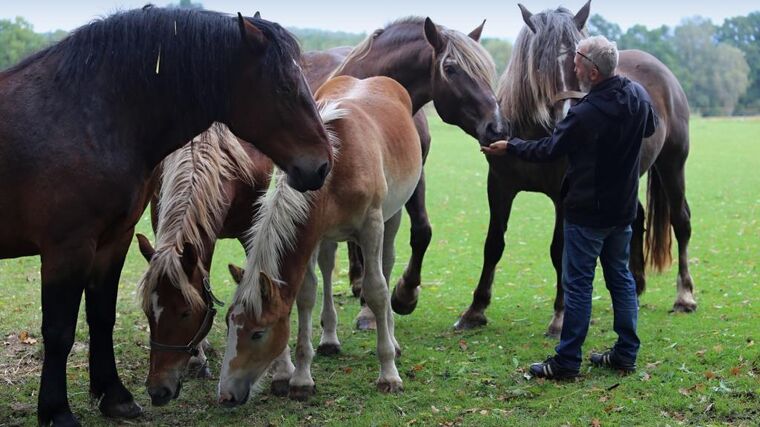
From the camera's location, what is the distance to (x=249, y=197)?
4.94 meters

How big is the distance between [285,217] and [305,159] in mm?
478

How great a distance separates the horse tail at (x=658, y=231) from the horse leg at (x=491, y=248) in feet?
5.87

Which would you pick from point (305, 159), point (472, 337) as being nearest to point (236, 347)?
point (305, 159)

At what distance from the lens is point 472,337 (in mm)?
6309

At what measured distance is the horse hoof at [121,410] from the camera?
452 centimetres

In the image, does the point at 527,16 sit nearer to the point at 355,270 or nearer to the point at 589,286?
the point at 589,286

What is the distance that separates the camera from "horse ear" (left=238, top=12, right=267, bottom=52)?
A: 3725 mm

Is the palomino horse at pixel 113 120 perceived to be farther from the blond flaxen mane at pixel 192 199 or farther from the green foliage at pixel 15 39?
the green foliage at pixel 15 39

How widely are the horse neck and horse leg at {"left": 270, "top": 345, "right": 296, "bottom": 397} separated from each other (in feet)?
8.28

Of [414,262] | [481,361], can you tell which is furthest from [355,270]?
[481,361]

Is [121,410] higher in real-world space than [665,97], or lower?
lower

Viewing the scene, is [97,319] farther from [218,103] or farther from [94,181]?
[218,103]

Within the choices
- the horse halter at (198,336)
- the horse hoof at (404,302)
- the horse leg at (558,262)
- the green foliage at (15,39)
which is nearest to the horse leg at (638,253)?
the horse leg at (558,262)

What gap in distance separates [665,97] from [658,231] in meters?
1.25
